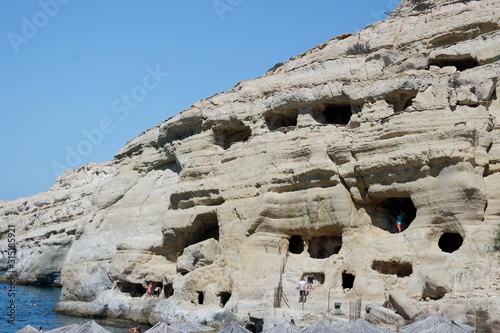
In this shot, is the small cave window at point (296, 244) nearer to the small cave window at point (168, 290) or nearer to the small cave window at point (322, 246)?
the small cave window at point (322, 246)

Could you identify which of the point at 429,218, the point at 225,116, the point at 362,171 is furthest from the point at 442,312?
the point at 225,116

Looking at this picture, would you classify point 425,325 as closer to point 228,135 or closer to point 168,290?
point 168,290

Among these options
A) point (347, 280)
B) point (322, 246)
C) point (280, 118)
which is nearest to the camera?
point (347, 280)

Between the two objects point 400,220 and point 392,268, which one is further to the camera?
point 400,220

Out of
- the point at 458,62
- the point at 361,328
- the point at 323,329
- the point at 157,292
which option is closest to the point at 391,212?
the point at 458,62

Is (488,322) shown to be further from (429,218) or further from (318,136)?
(318,136)

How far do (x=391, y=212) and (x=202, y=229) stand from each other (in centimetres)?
1069

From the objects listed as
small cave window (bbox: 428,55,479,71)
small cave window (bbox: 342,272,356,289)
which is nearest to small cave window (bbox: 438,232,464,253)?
small cave window (bbox: 342,272,356,289)

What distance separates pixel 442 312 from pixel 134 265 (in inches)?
733

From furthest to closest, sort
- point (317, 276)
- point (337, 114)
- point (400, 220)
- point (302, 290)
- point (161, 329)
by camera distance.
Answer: point (337, 114) < point (317, 276) < point (400, 220) < point (302, 290) < point (161, 329)

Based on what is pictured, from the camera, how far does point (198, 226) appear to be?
3103 cm

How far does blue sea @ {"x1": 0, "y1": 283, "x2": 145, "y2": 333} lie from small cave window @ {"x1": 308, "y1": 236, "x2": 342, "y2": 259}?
32.7ft

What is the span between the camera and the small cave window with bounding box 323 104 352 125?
3064cm

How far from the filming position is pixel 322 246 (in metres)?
27.0
